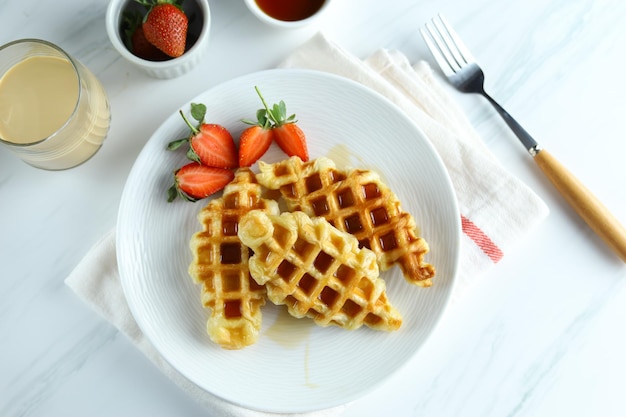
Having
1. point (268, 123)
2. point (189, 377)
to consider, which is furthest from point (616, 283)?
point (189, 377)

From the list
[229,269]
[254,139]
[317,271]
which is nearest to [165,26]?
[254,139]

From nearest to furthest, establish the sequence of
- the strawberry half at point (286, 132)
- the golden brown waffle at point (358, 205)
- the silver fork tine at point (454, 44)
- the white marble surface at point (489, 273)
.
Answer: the golden brown waffle at point (358, 205), the strawberry half at point (286, 132), the white marble surface at point (489, 273), the silver fork tine at point (454, 44)

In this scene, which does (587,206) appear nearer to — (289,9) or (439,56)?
(439,56)

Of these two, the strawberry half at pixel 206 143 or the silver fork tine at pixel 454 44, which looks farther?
the silver fork tine at pixel 454 44

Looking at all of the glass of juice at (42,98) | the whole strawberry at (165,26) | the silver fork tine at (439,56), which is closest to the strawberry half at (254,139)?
the whole strawberry at (165,26)

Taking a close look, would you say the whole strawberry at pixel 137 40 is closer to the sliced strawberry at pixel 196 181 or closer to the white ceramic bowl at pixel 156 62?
the white ceramic bowl at pixel 156 62

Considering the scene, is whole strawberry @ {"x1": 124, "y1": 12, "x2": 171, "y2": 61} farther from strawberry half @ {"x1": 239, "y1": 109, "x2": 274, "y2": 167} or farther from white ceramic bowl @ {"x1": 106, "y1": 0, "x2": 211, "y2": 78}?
strawberry half @ {"x1": 239, "y1": 109, "x2": 274, "y2": 167}
